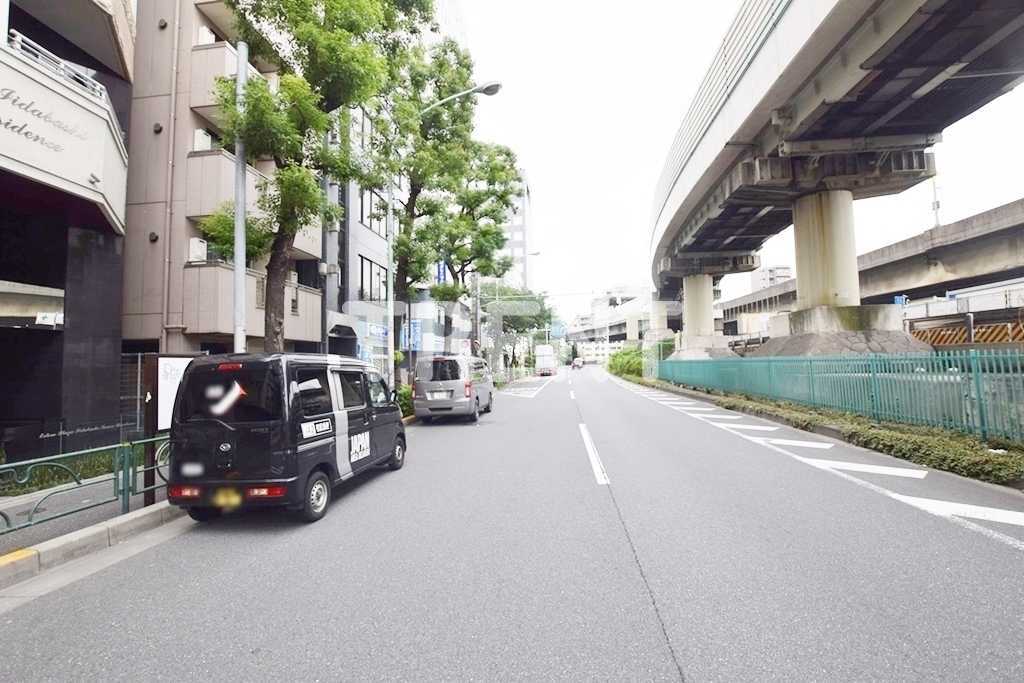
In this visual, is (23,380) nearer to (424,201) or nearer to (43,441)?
(43,441)

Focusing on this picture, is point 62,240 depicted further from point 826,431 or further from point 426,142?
point 826,431

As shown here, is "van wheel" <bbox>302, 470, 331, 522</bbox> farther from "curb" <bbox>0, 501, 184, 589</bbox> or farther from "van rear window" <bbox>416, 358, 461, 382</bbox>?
"van rear window" <bbox>416, 358, 461, 382</bbox>

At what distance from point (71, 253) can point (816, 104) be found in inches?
696

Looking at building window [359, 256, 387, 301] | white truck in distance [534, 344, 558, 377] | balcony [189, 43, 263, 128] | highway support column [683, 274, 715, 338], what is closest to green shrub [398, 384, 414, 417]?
building window [359, 256, 387, 301]

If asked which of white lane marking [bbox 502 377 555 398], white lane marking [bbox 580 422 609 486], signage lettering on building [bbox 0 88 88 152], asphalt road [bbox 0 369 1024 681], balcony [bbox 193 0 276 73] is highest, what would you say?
balcony [bbox 193 0 276 73]

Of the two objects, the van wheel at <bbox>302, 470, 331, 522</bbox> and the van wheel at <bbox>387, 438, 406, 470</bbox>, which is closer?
the van wheel at <bbox>302, 470, 331, 522</bbox>

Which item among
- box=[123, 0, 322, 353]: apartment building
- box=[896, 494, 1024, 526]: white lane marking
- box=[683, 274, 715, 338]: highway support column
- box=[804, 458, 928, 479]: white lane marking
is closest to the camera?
box=[896, 494, 1024, 526]: white lane marking

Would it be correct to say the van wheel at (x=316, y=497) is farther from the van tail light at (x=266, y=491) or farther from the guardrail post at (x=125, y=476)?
the guardrail post at (x=125, y=476)

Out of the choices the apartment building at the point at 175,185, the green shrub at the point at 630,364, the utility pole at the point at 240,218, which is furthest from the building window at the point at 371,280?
the green shrub at the point at 630,364

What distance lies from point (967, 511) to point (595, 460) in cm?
479

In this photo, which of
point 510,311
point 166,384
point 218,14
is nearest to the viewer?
point 166,384

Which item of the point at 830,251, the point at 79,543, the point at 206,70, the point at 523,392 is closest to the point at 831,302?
the point at 830,251

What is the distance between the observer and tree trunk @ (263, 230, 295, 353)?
31.3 feet

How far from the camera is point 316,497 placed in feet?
19.3
